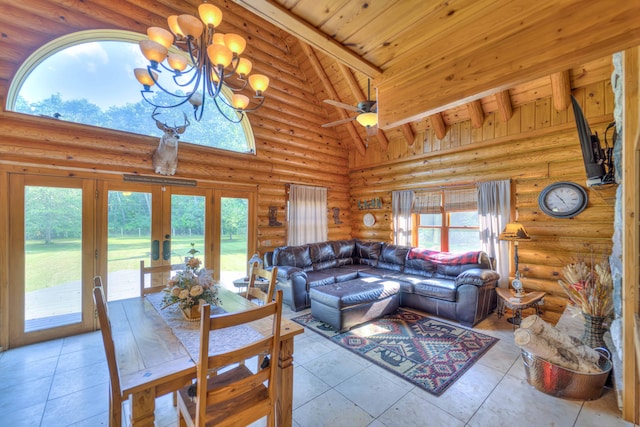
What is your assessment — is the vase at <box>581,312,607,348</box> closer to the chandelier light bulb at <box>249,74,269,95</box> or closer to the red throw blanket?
the red throw blanket

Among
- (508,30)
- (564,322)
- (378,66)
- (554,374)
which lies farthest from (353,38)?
(564,322)

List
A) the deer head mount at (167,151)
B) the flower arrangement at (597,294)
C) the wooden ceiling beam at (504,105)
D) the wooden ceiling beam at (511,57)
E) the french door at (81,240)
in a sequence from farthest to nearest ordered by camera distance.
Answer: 1. the wooden ceiling beam at (504,105)
2. the deer head mount at (167,151)
3. the french door at (81,240)
4. the flower arrangement at (597,294)
5. the wooden ceiling beam at (511,57)

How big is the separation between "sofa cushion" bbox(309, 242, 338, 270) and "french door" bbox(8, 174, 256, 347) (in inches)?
83.5

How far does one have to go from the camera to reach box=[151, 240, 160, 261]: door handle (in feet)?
13.0

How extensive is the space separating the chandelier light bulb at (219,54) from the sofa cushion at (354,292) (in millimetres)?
2972

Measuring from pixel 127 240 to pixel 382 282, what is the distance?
3.95m

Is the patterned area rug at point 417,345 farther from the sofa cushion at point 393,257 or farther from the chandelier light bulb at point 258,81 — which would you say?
the chandelier light bulb at point 258,81

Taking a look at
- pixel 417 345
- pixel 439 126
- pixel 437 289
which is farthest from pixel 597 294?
pixel 439 126

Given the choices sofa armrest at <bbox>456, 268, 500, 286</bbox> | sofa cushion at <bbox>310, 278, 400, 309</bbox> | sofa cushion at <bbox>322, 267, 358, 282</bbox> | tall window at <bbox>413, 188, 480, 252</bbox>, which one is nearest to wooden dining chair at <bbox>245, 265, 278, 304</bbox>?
sofa cushion at <bbox>310, 278, 400, 309</bbox>

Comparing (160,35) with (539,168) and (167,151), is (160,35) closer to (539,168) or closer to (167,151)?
(167,151)

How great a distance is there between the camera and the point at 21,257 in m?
3.11

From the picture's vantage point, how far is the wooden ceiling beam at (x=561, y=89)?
141 inches

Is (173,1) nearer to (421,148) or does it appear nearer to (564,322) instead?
(421,148)

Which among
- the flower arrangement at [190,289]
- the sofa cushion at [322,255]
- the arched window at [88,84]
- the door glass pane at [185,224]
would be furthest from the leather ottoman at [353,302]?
the arched window at [88,84]
